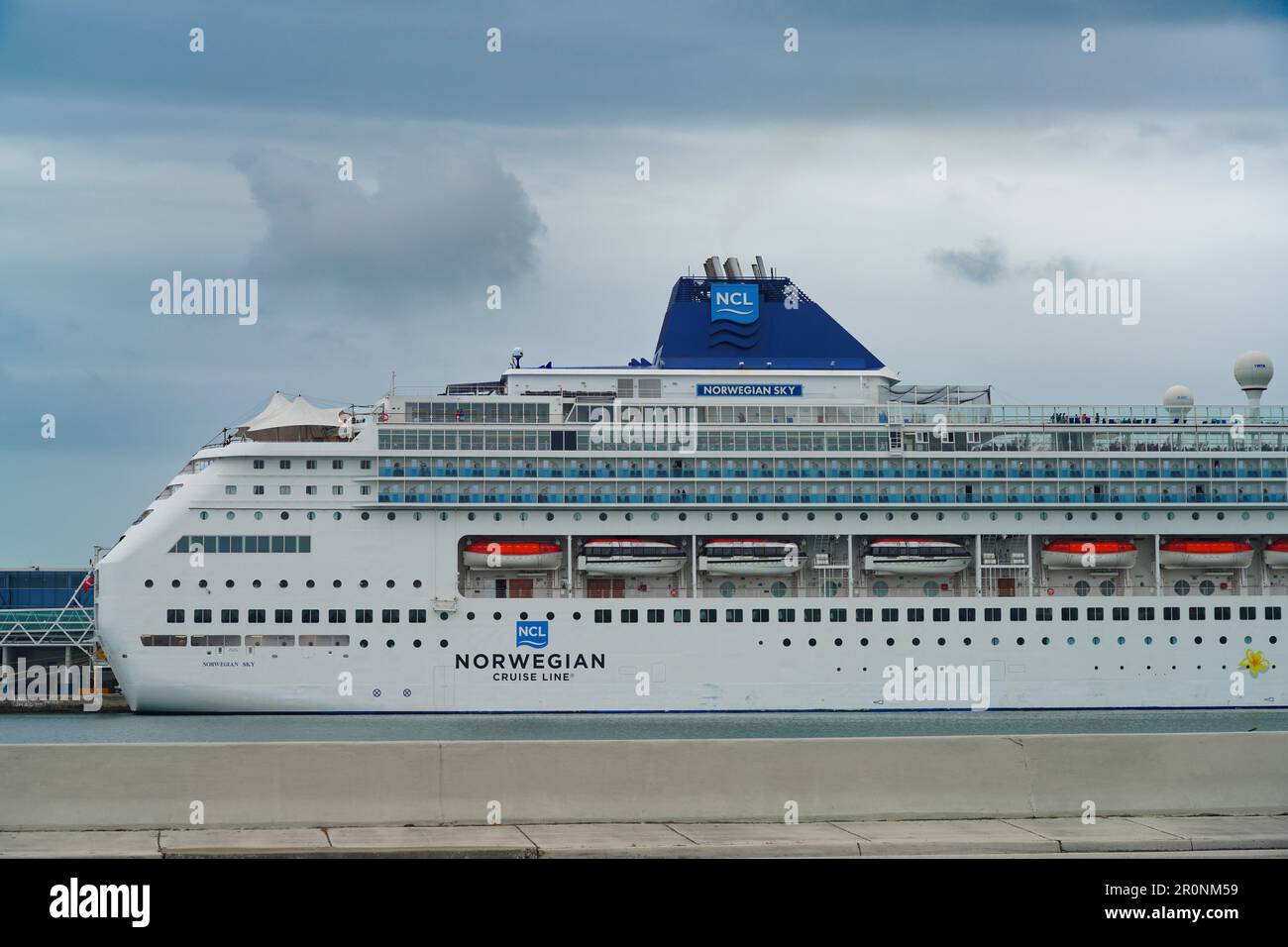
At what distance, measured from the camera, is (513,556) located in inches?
1767

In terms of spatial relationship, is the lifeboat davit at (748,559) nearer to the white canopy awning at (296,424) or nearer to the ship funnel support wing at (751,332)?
the ship funnel support wing at (751,332)

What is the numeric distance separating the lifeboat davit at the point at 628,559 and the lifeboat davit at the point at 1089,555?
435 inches

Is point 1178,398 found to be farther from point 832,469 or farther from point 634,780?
point 634,780

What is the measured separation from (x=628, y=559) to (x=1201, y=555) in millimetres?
17135

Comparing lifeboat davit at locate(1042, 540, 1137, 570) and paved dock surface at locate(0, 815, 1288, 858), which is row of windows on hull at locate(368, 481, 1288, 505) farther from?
paved dock surface at locate(0, 815, 1288, 858)

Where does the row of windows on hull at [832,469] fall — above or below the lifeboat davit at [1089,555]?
above

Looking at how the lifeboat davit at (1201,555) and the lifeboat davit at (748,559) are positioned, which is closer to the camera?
the lifeboat davit at (748,559)

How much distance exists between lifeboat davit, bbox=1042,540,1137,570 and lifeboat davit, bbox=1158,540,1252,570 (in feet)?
3.36

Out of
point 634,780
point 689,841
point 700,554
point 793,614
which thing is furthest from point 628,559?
point 689,841

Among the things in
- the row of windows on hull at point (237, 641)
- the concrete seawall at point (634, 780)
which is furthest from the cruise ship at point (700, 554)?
the concrete seawall at point (634, 780)

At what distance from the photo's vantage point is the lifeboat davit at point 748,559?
45.1 metres

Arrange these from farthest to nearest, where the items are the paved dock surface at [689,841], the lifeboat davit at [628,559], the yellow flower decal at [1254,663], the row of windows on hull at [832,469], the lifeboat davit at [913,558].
→ the yellow flower decal at [1254,663]
the lifeboat davit at [913,558]
the row of windows on hull at [832,469]
the lifeboat davit at [628,559]
the paved dock surface at [689,841]
